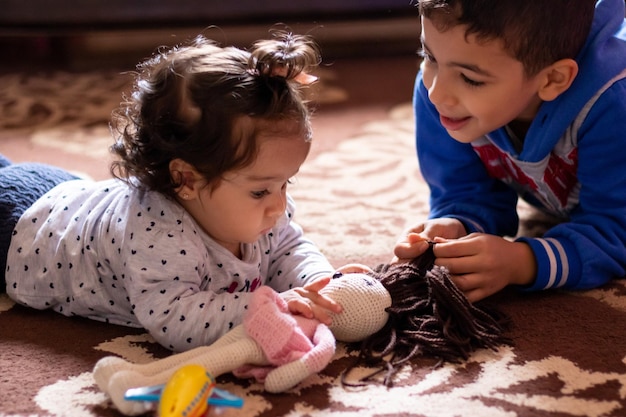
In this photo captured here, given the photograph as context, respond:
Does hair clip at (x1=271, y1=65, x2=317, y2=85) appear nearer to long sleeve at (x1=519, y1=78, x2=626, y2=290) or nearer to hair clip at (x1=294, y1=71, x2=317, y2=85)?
hair clip at (x1=294, y1=71, x2=317, y2=85)

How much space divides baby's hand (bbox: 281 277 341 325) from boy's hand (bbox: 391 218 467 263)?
136mm

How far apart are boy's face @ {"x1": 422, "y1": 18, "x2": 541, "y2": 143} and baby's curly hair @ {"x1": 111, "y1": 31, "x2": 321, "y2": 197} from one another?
0.18 m

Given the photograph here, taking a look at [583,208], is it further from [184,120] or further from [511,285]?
[184,120]

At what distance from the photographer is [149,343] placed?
0.95 meters

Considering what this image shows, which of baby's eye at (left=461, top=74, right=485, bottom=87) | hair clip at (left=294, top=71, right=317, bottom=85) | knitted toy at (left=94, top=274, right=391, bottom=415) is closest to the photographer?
knitted toy at (left=94, top=274, right=391, bottom=415)

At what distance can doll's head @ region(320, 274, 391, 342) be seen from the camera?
35.8 inches

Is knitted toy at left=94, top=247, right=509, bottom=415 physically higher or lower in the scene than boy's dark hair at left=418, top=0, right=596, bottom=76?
lower

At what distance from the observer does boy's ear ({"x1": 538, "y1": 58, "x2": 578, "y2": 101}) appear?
1.02 metres

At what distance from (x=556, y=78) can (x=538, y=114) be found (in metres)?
0.05

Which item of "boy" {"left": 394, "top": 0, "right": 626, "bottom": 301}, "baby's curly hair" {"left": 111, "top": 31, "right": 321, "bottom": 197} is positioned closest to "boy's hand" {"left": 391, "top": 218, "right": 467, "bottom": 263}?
"boy" {"left": 394, "top": 0, "right": 626, "bottom": 301}

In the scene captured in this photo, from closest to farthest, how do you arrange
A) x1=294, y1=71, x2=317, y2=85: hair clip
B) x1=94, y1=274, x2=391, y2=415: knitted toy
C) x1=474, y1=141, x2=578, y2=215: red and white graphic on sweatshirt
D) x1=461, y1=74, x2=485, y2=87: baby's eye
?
x1=94, y1=274, x2=391, y2=415: knitted toy → x1=294, y1=71, x2=317, y2=85: hair clip → x1=461, y1=74, x2=485, y2=87: baby's eye → x1=474, y1=141, x2=578, y2=215: red and white graphic on sweatshirt

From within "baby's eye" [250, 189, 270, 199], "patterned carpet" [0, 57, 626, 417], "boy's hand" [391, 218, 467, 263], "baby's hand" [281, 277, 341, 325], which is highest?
"baby's eye" [250, 189, 270, 199]

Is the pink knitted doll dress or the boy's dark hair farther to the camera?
the boy's dark hair

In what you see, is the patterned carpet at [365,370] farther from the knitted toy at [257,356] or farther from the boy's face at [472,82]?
the boy's face at [472,82]
